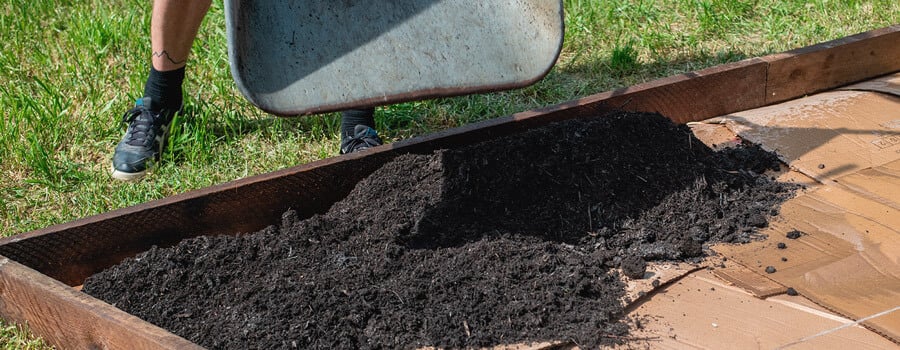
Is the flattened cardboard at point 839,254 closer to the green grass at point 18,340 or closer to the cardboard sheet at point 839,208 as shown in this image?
the cardboard sheet at point 839,208

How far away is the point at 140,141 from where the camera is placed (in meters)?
3.34

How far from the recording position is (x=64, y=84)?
3.95 metres

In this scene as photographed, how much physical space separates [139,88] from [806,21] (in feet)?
9.73

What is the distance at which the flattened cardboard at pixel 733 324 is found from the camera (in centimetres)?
224

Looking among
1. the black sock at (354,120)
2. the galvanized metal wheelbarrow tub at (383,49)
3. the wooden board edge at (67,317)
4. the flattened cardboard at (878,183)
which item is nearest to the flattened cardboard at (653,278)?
the galvanized metal wheelbarrow tub at (383,49)

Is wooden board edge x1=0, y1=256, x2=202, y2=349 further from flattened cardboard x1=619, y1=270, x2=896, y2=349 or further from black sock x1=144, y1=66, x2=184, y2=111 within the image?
black sock x1=144, y1=66, x2=184, y2=111

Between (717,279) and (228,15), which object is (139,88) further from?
(717,279)

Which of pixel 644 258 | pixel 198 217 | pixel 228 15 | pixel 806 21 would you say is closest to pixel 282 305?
pixel 198 217

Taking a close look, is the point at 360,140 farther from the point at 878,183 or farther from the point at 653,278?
the point at 878,183

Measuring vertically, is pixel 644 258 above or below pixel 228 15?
below

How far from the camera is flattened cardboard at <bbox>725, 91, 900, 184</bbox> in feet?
10.5

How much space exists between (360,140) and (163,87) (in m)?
0.75

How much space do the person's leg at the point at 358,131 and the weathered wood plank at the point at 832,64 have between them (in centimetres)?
147

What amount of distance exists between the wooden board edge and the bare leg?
121 centimetres
